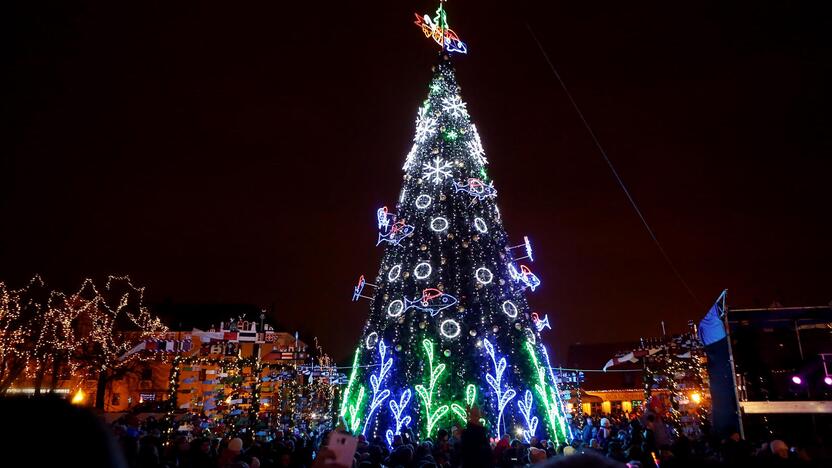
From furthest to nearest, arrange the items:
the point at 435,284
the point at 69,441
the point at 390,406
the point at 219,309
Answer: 1. the point at 219,309
2. the point at 435,284
3. the point at 390,406
4. the point at 69,441

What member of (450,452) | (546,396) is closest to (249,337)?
(450,452)

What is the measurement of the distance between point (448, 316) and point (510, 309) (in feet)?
7.07

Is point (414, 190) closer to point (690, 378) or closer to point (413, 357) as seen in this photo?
point (413, 357)

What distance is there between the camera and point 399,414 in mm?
16250

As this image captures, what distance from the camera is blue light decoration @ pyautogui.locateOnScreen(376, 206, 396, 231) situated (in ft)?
63.7

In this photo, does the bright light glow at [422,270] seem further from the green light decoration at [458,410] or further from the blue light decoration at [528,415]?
the blue light decoration at [528,415]

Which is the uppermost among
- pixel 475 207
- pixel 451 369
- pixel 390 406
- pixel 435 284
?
pixel 475 207

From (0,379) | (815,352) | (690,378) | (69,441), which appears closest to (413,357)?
(690,378)

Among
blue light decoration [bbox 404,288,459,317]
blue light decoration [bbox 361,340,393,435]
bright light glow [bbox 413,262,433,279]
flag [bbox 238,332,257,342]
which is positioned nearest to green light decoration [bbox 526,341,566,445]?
blue light decoration [bbox 404,288,459,317]

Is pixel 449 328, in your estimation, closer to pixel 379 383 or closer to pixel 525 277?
pixel 379 383

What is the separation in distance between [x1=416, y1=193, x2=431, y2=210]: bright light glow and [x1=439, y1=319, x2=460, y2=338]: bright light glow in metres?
4.44

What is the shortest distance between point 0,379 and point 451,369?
95.2 ft

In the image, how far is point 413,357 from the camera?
670 inches

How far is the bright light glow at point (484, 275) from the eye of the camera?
57.9 ft
